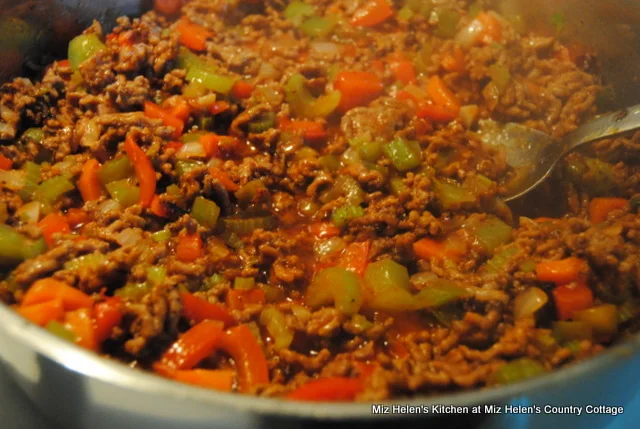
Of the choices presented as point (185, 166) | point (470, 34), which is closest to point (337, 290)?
point (185, 166)

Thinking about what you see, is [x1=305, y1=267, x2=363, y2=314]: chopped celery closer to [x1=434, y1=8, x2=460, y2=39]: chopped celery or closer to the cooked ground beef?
the cooked ground beef

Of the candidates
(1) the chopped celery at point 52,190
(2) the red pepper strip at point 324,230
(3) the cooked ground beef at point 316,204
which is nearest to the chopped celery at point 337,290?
(3) the cooked ground beef at point 316,204

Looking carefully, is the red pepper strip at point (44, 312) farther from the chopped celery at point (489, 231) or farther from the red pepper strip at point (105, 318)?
the chopped celery at point (489, 231)

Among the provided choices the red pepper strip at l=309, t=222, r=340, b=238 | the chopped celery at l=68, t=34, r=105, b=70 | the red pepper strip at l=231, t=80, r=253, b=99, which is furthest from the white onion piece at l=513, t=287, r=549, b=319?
the chopped celery at l=68, t=34, r=105, b=70

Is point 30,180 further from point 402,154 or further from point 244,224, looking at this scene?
point 402,154

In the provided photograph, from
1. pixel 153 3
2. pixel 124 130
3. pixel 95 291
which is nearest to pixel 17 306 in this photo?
pixel 95 291

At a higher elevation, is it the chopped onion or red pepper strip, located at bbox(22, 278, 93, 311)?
the chopped onion

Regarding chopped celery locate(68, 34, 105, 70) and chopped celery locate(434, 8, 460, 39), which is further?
chopped celery locate(434, 8, 460, 39)
